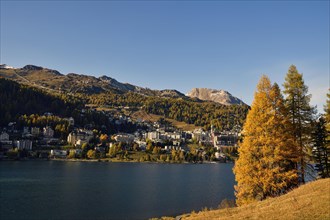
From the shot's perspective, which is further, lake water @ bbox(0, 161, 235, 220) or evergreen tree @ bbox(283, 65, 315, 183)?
lake water @ bbox(0, 161, 235, 220)

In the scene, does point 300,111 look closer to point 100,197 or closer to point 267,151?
point 267,151

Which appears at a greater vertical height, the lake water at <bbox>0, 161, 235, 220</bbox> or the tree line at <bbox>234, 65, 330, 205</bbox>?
the tree line at <bbox>234, 65, 330, 205</bbox>

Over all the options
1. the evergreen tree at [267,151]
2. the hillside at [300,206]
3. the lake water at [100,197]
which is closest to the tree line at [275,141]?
the evergreen tree at [267,151]

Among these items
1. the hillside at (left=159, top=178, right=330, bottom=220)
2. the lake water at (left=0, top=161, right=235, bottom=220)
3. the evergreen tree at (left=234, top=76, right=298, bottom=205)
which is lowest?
the lake water at (left=0, top=161, right=235, bottom=220)

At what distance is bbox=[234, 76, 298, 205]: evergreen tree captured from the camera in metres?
27.8

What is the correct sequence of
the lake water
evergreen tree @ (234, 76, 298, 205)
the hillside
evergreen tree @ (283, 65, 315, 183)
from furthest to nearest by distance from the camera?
the lake water < evergreen tree @ (283, 65, 315, 183) < evergreen tree @ (234, 76, 298, 205) < the hillside

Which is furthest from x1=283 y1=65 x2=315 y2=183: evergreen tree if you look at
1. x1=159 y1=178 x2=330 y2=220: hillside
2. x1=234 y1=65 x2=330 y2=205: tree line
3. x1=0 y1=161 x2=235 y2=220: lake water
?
x1=0 y1=161 x2=235 y2=220: lake water

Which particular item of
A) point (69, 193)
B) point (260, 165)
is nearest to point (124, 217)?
point (69, 193)

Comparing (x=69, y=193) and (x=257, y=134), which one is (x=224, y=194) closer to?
(x=69, y=193)

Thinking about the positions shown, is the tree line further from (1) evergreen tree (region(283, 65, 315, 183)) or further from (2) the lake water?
(2) the lake water

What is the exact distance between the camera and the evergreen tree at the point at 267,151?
27781 millimetres

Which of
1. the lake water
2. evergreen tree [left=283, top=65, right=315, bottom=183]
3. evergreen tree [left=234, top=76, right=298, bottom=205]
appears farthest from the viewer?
the lake water

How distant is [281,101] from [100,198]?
59065mm

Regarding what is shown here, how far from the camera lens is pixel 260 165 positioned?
2812cm
